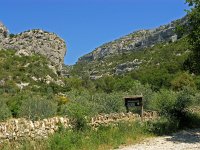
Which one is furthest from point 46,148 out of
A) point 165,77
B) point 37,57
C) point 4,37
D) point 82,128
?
point 4,37

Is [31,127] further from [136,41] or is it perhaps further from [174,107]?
[136,41]

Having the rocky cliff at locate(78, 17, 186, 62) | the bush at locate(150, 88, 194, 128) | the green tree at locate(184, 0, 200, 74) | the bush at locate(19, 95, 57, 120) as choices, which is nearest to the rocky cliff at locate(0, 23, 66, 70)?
the bush at locate(19, 95, 57, 120)

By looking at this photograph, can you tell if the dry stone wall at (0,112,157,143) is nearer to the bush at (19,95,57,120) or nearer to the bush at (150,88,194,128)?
the bush at (150,88,194,128)

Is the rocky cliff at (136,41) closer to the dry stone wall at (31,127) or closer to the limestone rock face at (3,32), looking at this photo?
the limestone rock face at (3,32)

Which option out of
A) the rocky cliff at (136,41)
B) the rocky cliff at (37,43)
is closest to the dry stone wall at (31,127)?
the rocky cliff at (37,43)

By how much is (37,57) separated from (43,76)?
18.8ft

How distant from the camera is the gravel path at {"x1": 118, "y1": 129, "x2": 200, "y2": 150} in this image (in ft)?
51.4

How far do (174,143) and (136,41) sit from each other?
5834 inches

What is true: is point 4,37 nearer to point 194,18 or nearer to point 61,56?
point 61,56

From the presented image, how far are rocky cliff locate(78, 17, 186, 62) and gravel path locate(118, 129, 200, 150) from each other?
115730mm

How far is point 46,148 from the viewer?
1480 centimetres

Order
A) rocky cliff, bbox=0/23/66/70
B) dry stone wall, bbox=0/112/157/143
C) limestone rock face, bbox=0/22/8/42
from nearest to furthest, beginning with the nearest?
dry stone wall, bbox=0/112/157/143 → rocky cliff, bbox=0/23/66/70 → limestone rock face, bbox=0/22/8/42

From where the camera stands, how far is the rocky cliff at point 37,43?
73.2m

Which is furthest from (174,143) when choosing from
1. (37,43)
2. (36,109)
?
(37,43)
